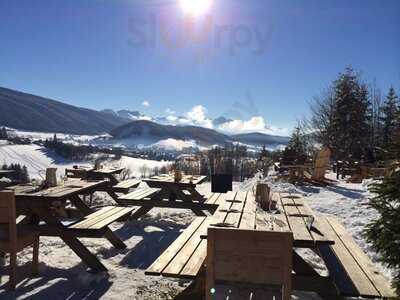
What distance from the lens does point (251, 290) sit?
6.61ft

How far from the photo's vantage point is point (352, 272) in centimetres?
275

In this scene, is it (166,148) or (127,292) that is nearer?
(127,292)

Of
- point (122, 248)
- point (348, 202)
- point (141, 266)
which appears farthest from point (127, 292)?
point (348, 202)

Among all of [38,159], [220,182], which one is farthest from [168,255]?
[38,159]

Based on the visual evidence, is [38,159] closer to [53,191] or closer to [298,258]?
[53,191]

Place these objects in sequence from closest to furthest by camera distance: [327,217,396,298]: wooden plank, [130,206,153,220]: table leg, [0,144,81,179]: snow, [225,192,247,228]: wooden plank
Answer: [327,217,396,298]: wooden plank < [225,192,247,228]: wooden plank < [130,206,153,220]: table leg < [0,144,81,179]: snow

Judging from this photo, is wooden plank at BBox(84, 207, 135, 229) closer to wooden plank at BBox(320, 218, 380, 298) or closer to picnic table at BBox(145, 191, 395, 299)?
picnic table at BBox(145, 191, 395, 299)

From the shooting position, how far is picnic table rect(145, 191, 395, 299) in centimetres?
248

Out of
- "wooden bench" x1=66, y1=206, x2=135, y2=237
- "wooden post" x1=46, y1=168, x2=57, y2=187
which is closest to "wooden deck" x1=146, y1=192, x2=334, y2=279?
"wooden bench" x1=66, y1=206, x2=135, y2=237

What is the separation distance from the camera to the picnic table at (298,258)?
2477 millimetres

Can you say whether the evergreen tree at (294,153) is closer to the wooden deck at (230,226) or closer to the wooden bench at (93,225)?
the wooden bench at (93,225)

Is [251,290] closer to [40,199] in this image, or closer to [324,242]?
[324,242]

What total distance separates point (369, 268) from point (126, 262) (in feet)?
9.72

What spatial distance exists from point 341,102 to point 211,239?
83.6 feet
